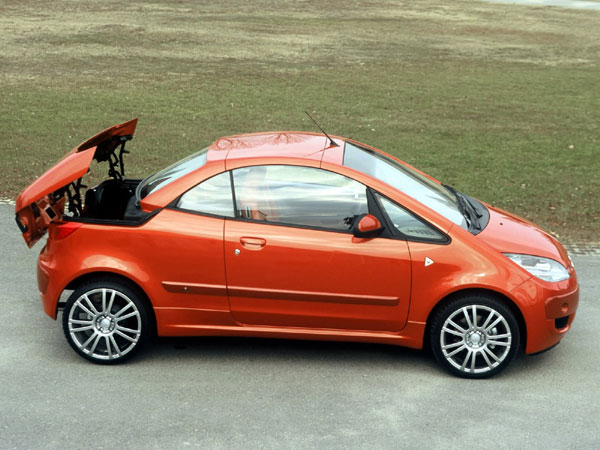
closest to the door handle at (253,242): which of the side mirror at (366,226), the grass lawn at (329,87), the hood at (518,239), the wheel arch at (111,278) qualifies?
the side mirror at (366,226)

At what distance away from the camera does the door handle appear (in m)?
6.52

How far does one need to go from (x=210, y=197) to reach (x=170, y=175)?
541mm

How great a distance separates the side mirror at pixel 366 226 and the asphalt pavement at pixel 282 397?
1.09m

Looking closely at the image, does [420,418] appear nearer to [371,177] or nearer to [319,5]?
[371,177]

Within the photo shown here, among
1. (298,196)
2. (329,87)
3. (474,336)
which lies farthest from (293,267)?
(329,87)

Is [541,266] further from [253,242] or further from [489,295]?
[253,242]

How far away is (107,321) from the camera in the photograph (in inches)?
264

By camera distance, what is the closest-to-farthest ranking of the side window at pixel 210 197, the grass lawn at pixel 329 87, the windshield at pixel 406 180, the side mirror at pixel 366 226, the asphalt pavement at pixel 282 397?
the asphalt pavement at pixel 282 397, the side mirror at pixel 366 226, the side window at pixel 210 197, the windshield at pixel 406 180, the grass lawn at pixel 329 87

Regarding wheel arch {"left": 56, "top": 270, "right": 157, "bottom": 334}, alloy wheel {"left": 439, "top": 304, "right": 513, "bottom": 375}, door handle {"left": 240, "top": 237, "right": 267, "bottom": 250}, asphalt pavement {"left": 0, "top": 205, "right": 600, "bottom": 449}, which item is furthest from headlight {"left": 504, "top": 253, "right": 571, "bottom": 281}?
wheel arch {"left": 56, "top": 270, "right": 157, "bottom": 334}

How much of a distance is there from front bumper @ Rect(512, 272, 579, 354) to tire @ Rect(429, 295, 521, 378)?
0.41 ft

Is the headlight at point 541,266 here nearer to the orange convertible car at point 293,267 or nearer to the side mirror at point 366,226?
the orange convertible car at point 293,267

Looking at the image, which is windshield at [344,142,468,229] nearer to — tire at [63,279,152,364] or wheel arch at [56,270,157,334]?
wheel arch at [56,270,157,334]

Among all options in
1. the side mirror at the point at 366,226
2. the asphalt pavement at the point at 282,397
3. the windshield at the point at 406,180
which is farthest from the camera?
the windshield at the point at 406,180

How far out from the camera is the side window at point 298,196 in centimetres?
661
